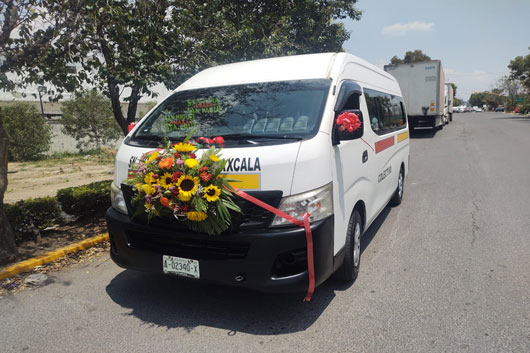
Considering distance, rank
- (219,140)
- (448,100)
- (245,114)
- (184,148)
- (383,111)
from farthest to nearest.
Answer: (448,100) < (383,111) < (245,114) < (219,140) < (184,148)

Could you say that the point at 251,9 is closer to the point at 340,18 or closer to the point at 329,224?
the point at 340,18

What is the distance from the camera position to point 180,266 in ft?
10.6

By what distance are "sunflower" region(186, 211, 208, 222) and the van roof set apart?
165 centimetres

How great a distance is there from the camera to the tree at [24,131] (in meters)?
16.5

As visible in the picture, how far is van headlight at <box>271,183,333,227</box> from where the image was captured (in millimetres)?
2977

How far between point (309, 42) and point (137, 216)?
46.4 feet

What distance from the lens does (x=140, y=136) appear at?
155 inches

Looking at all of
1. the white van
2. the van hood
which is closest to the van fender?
the white van

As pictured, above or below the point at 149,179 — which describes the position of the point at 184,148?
above

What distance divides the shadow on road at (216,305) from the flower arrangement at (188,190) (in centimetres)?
77

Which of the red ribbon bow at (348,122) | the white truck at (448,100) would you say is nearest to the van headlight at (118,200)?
the red ribbon bow at (348,122)

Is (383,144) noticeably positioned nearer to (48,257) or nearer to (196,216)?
(196,216)

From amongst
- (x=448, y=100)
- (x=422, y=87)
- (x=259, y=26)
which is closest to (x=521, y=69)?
(x=448, y=100)

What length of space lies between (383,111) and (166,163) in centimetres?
338
